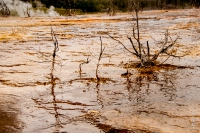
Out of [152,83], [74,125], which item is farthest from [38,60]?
[74,125]

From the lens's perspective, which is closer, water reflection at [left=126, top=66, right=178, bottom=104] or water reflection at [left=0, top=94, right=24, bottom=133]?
water reflection at [left=0, top=94, right=24, bottom=133]

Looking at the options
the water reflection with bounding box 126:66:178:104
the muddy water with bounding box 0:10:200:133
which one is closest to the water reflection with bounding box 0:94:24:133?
the muddy water with bounding box 0:10:200:133

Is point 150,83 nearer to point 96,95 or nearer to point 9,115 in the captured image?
point 96,95

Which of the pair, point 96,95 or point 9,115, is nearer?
point 9,115

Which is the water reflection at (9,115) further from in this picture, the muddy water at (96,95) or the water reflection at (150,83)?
the water reflection at (150,83)

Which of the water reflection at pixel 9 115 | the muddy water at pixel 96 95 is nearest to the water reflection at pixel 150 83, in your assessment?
the muddy water at pixel 96 95

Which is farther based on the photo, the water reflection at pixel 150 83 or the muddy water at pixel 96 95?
the water reflection at pixel 150 83

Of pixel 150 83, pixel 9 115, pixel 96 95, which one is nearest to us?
pixel 9 115

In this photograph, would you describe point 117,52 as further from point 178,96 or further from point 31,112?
point 31,112

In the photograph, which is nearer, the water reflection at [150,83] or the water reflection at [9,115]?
the water reflection at [9,115]

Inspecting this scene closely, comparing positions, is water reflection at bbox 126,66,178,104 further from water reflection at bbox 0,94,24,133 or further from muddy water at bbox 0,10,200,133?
water reflection at bbox 0,94,24,133

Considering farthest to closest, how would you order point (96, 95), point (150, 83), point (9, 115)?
1. point (150, 83)
2. point (96, 95)
3. point (9, 115)

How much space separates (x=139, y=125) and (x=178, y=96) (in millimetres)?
885

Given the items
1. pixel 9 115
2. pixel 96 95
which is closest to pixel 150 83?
pixel 96 95
